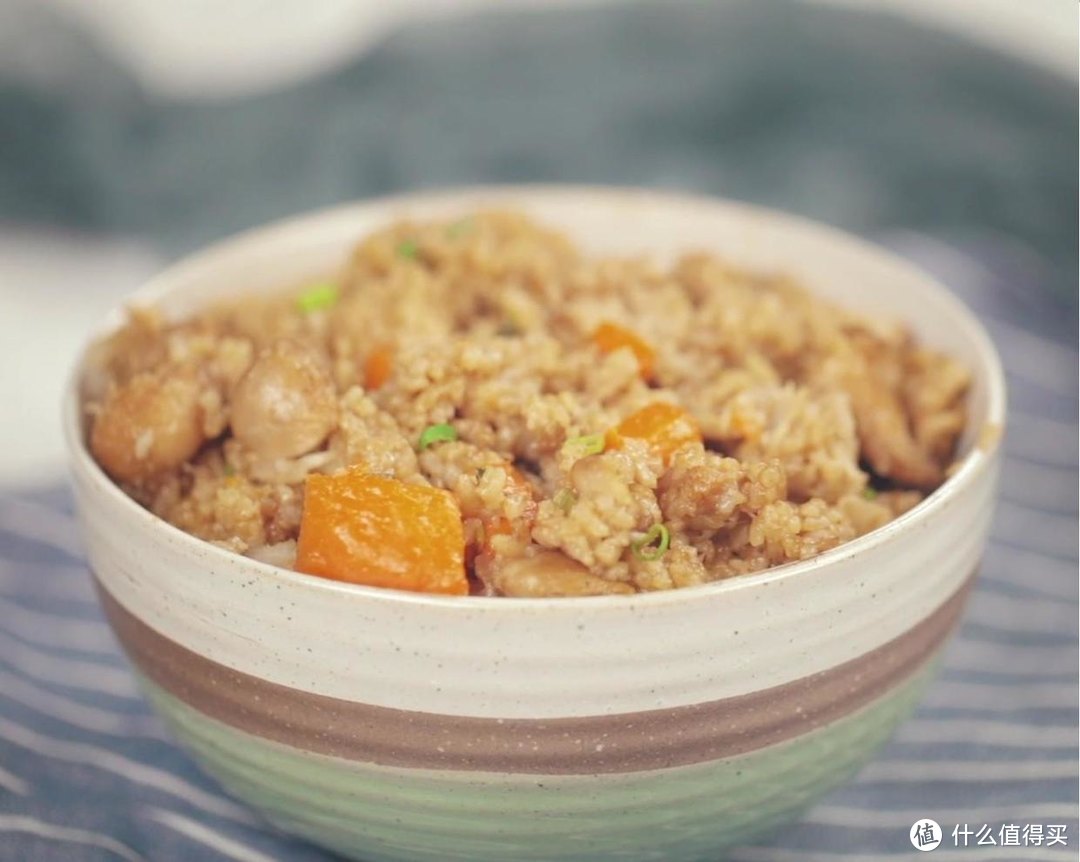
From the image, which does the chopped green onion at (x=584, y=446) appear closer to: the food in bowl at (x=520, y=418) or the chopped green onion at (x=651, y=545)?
the food in bowl at (x=520, y=418)

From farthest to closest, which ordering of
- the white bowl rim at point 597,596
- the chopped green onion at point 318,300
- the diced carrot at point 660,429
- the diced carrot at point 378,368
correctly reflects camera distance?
1. the chopped green onion at point 318,300
2. the diced carrot at point 378,368
3. the diced carrot at point 660,429
4. the white bowl rim at point 597,596

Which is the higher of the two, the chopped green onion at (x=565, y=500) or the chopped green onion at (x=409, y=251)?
the chopped green onion at (x=565, y=500)

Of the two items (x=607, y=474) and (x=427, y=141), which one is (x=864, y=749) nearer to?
(x=607, y=474)

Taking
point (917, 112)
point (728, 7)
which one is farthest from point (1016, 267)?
point (728, 7)

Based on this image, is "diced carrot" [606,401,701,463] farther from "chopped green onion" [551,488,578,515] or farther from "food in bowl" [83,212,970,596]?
"chopped green onion" [551,488,578,515]

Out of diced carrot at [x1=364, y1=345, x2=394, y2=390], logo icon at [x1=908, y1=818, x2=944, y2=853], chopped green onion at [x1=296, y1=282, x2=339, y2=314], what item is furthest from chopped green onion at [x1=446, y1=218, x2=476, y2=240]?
logo icon at [x1=908, y1=818, x2=944, y2=853]

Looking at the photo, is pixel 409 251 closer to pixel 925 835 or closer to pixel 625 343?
pixel 625 343

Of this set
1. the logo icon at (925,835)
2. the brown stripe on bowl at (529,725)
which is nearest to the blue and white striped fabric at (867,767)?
the logo icon at (925,835)
